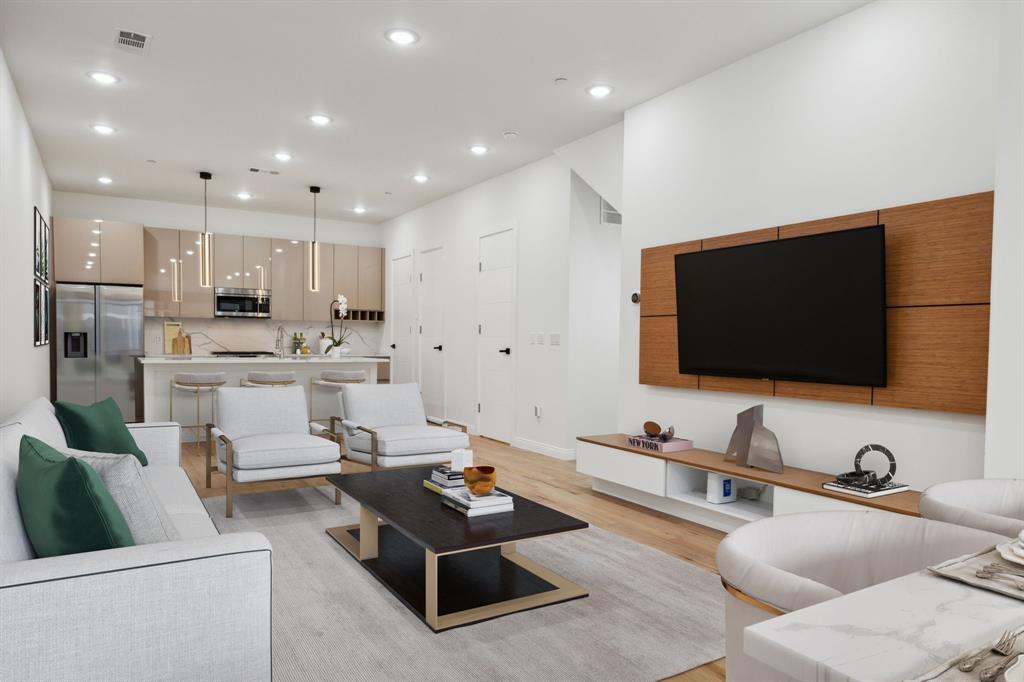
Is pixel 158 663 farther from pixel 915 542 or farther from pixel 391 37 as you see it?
pixel 391 37

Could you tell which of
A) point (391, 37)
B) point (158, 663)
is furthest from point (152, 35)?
point (158, 663)

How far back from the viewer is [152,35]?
3906 millimetres

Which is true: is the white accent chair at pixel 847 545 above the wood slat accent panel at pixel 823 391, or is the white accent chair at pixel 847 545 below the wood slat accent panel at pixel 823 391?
below

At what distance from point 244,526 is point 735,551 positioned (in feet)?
11.6

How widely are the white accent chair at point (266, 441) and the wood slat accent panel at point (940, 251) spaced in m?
3.45

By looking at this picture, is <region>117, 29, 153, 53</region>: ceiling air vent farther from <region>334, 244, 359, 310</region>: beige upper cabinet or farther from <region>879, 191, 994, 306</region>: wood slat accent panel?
<region>334, 244, 359, 310</region>: beige upper cabinet

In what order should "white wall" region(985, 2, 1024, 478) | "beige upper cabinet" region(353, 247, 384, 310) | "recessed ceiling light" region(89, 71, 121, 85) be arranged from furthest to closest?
"beige upper cabinet" region(353, 247, 384, 310)
"recessed ceiling light" region(89, 71, 121, 85)
"white wall" region(985, 2, 1024, 478)

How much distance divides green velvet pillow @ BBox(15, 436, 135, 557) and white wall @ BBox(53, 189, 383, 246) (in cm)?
652

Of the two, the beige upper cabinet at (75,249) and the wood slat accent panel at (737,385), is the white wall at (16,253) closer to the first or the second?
the beige upper cabinet at (75,249)

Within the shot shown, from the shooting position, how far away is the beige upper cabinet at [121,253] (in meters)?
7.87

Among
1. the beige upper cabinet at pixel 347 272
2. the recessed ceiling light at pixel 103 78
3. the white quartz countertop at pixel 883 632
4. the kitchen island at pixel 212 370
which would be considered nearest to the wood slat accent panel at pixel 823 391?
the white quartz countertop at pixel 883 632

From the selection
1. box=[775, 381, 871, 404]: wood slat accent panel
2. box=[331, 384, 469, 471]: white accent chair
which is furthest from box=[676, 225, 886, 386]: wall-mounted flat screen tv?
box=[331, 384, 469, 471]: white accent chair

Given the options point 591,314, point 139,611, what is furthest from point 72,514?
point 591,314

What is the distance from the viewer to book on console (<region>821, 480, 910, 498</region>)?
10.3 feet
